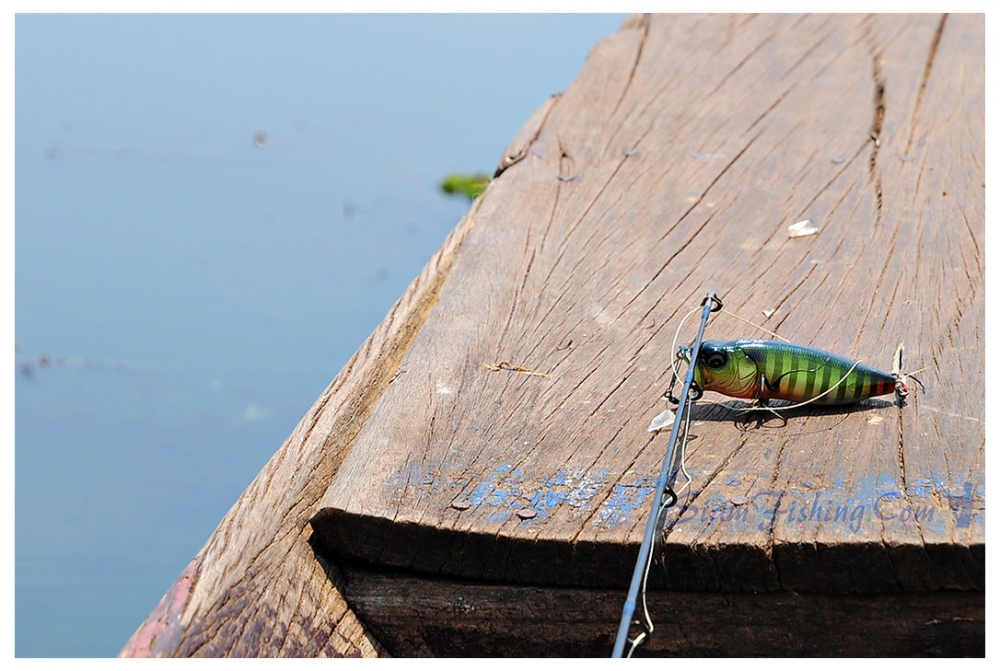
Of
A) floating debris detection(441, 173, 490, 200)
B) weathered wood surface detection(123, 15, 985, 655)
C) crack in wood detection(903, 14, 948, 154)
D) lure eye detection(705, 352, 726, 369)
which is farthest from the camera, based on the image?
floating debris detection(441, 173, 490, 200)

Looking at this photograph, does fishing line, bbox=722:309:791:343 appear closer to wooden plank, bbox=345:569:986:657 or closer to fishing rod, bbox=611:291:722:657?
fishing rod, bbox=611:291:722:657

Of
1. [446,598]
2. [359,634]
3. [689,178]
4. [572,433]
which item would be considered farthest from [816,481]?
[689,178]

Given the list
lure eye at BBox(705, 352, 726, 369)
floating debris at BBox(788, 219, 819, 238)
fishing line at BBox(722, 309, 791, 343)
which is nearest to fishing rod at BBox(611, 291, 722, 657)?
lure eye at BBox(705, 352, 726, 369)

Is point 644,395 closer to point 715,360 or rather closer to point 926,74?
point 715,360

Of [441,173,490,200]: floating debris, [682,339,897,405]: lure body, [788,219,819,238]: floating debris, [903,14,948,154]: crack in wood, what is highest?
[441,173,490,200]: floating debris

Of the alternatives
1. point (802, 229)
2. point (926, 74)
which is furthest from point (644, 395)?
point (926, 74)

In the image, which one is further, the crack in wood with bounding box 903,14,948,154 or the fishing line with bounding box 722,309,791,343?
the crack in wood with bounding box 903,14,948,154

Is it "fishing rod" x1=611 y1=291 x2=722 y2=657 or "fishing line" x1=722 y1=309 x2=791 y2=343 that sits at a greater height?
"fishing line" x1=722 y1=309 x2=791 y2=343

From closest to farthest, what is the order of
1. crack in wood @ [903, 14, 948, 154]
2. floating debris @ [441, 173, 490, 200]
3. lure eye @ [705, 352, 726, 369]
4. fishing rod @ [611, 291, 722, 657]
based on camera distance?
fishing rod @ [611, 291, 722, 657], lure eye @ [705, 352, 726, 369], crack in wood @ [903, 14, 948, 154], floating debris @ [441, 173, 490, 200]
